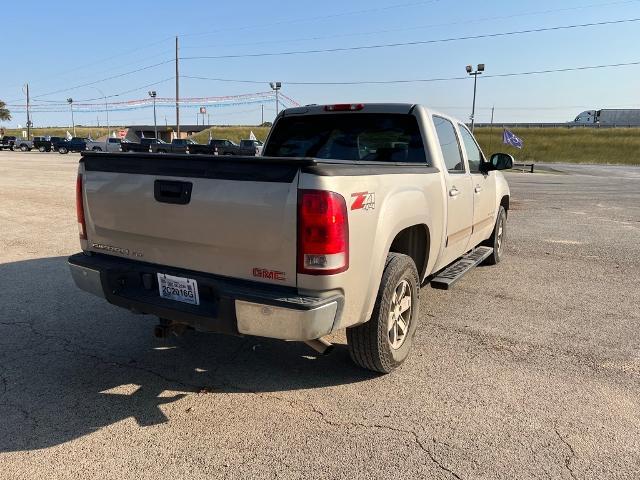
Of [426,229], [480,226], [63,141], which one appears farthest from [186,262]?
[63,141]

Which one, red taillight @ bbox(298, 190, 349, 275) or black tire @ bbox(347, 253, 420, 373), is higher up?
red taillight @ bbox(298, 190, 349, 275)

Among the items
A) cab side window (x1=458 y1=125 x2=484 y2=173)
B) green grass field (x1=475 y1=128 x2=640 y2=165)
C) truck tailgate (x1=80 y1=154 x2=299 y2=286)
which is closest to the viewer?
truck tailgate (x1=80 y1=154 x2=299 y2=286)

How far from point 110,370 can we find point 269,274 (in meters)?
1.66

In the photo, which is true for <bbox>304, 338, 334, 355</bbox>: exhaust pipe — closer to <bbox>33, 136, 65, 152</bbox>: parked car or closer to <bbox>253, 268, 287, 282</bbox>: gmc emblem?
<bbox>253, 268, 287, 282</bbox>: gmc emblem

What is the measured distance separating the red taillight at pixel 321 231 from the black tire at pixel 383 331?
659 millimetres

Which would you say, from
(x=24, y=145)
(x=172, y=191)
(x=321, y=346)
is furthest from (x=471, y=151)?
(x=24, y=145)

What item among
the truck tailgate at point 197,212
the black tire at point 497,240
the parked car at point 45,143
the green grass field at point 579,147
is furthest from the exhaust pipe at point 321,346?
the parked car at point 45,143

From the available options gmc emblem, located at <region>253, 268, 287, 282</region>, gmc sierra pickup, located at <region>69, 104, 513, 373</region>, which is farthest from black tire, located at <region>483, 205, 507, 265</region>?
gmc emblem, located at <region>253, 268, 287, 282</region>

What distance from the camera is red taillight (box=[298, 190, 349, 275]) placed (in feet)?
8.80

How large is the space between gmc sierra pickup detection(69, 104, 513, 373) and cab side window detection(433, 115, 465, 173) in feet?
1.08

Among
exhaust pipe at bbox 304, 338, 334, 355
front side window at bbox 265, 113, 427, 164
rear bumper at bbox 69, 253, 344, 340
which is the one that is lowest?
exhaust pipe at bbox 304, 338, 334, 355

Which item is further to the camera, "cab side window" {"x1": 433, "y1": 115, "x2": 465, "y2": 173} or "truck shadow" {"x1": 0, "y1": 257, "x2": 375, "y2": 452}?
"cab side window" {"x1": 433, "y1": 115, "x2": 465, "y2": 173}

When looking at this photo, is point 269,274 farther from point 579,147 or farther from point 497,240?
point 579,147

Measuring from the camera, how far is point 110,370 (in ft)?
12.1
